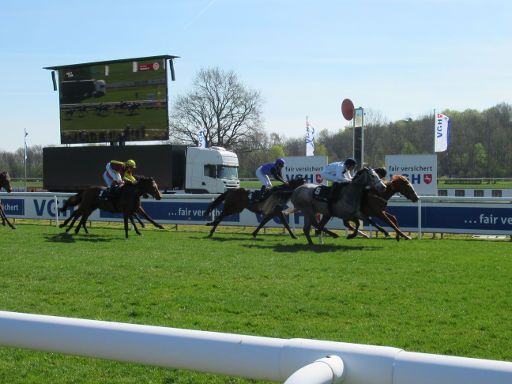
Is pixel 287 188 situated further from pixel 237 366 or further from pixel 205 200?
pixel 237 366

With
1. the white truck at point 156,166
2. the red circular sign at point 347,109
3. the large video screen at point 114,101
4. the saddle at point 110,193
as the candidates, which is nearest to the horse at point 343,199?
the red circular sign at point 347,109

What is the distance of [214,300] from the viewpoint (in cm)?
746

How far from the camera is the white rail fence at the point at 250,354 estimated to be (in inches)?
61.4

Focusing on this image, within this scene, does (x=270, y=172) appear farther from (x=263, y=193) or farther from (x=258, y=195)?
(x=258, y=195)

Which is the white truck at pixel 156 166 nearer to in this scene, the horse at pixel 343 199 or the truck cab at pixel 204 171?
the truck cab at pixel 204 171

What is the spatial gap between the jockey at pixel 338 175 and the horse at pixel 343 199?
11 cm

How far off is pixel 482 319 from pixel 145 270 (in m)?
5.12

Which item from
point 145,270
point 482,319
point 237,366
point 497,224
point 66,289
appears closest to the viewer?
point 237,366

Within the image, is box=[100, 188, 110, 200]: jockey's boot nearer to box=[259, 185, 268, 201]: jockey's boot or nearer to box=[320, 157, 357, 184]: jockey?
box=[259, 185, 268, 201]: jockey's boot

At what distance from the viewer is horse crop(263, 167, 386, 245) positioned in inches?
544

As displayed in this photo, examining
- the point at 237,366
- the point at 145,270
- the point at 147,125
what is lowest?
the point at 145,270

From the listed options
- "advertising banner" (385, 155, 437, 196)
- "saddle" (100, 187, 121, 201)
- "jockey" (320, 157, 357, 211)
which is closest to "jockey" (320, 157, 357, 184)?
"jockey" (320, 157, 357, 211)

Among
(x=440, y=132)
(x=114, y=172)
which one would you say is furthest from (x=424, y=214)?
(x=440, y=132)

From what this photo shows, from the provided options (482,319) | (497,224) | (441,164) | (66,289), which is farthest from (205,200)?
(441,164)
